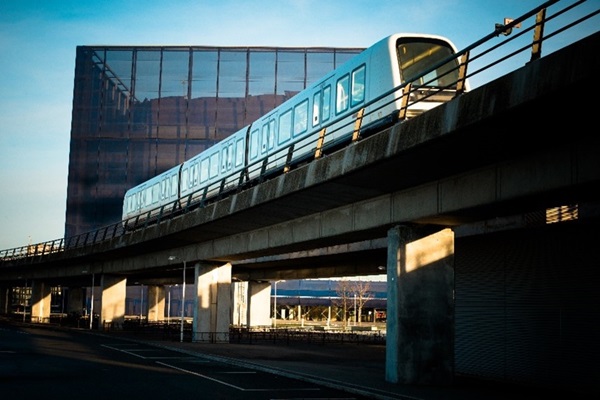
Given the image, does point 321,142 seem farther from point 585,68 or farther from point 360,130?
point 585,68

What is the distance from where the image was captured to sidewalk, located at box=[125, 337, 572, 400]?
752 inches

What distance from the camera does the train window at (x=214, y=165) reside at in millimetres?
41250

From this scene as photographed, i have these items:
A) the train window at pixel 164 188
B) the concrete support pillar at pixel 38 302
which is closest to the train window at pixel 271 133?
the train window at pixel 164 188

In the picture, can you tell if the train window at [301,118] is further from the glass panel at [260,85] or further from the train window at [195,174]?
the glass panel at [260,85]

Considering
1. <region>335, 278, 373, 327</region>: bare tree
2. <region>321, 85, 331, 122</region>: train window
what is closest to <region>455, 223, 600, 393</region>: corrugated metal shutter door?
<region>321, 85, 331, 122</region>: train window

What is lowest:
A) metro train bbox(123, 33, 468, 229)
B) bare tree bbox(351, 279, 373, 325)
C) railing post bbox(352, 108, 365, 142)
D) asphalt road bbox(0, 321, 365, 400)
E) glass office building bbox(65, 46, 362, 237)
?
asphalt road bbox(0, 321, 365, 400)

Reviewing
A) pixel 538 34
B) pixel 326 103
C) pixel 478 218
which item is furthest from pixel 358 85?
pixel 538 34

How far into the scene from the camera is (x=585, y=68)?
12062mm

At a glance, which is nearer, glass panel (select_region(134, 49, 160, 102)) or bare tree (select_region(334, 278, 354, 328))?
glass panel (select_region(134, 49, 160, 102))

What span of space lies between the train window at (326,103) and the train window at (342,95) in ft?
2.12

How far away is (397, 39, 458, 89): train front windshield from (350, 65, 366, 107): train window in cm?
152

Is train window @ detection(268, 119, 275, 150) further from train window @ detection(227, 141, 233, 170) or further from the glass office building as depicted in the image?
the glass office building

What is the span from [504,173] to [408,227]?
4.69 metres

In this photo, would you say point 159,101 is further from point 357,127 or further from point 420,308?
point 420,308
